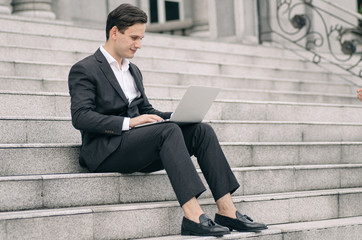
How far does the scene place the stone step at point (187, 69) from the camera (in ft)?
22.0

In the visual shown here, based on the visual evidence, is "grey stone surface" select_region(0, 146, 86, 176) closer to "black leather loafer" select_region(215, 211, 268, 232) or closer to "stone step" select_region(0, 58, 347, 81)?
"black leather loafer" select_region(215, 211, 268, 232)

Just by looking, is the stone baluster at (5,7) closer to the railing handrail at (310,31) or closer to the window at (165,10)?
the railing handrail at (310,31)

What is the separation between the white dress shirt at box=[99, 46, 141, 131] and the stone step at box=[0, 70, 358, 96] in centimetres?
160

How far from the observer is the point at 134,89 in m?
5.02

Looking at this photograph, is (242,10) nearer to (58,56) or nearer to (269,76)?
(269,76)

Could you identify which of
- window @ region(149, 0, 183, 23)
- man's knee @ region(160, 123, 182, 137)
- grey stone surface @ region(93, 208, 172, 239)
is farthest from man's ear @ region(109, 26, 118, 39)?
window @ region(149, 0, 183, 23)

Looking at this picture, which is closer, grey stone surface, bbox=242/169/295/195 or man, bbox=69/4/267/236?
man, bbox=69/4/267/236

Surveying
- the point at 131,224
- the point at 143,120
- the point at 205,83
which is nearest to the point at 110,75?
the point at 143,120

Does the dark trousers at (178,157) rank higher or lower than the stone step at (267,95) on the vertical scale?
lower

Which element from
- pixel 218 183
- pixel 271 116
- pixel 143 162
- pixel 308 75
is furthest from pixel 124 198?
pixel 308 75

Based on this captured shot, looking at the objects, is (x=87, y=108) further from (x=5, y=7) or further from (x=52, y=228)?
(x=5, y=7)

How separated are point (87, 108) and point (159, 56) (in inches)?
171

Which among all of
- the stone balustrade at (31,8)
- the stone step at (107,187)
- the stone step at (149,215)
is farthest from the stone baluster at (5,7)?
the stone step at (149,215)

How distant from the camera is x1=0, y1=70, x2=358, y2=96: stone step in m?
6.25
